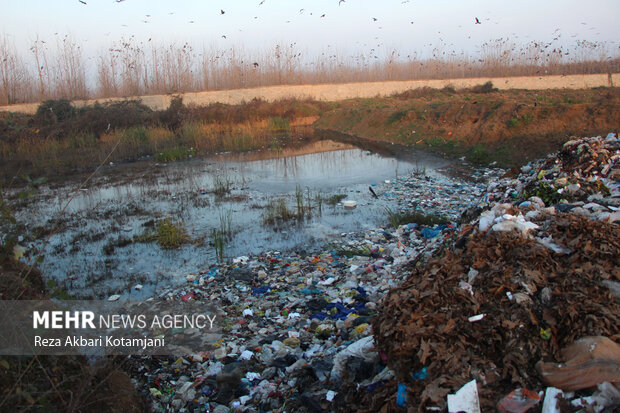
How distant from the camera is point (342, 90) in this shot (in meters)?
30.5

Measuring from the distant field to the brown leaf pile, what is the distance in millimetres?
24092

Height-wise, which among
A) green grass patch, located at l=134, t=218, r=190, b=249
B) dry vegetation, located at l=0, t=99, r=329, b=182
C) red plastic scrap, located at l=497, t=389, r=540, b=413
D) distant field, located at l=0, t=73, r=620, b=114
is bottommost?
green grass patch, located at l=134, t=218, r=190, b=249

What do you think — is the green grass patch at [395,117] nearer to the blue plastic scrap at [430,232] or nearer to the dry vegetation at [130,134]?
the dry vegetation at [130,134]

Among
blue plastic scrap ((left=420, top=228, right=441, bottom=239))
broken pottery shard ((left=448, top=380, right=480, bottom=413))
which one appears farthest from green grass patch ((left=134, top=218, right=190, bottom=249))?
broken pottery shard ((left=448, top=380, right=480, bottom=413))

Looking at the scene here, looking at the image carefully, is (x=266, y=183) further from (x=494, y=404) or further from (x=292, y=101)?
(x=292, y=101)

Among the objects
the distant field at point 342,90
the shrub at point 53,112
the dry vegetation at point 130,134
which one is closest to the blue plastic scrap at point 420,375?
the dry vegetation at point 130,134

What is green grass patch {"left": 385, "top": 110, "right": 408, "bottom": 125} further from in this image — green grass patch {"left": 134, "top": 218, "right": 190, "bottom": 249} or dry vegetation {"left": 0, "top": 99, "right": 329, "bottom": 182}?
green grass patch {"left": 134, "top": 218, "right": 190, "bottom": 249}

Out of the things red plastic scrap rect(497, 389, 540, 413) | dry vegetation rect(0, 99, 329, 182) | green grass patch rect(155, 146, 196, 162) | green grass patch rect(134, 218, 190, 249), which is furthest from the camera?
green grass patch rect(155, 146, 196, 162)

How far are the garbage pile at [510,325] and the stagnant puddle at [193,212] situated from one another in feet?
7.52

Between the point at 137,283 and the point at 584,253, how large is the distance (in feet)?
15.3

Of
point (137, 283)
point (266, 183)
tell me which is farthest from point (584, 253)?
point (266, 183)

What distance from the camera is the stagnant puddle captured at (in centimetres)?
551

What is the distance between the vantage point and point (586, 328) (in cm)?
204

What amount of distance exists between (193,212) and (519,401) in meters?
6.77
